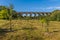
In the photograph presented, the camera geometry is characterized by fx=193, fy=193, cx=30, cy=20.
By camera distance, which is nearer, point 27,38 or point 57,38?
point 27,38

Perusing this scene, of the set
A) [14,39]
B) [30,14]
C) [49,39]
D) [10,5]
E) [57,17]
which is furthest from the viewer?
[30,14]

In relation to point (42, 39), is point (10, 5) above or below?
above

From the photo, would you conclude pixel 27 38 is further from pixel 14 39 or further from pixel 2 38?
pixel 2 38

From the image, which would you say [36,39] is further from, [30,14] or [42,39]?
[30,14]

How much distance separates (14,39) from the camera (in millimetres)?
22438

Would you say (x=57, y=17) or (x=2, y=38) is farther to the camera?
(x=57, y=17)

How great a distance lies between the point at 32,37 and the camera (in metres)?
23.1

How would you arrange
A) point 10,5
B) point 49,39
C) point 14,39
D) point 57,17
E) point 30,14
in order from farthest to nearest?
point 30,14 → point 57,17 → point 10,5 → point 49,39 → point 14,39

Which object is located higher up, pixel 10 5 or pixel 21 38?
pixel 10 5

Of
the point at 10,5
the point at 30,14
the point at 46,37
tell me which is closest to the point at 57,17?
the point at 30,14

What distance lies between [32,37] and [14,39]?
2.22 meters

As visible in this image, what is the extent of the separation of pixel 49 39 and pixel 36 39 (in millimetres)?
1974

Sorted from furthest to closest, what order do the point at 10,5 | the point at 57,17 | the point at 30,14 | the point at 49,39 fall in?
the point at 30,14
the point at 57,17
the point at 10,5
the point at 49,39

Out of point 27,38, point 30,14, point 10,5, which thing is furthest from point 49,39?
point 30,14
